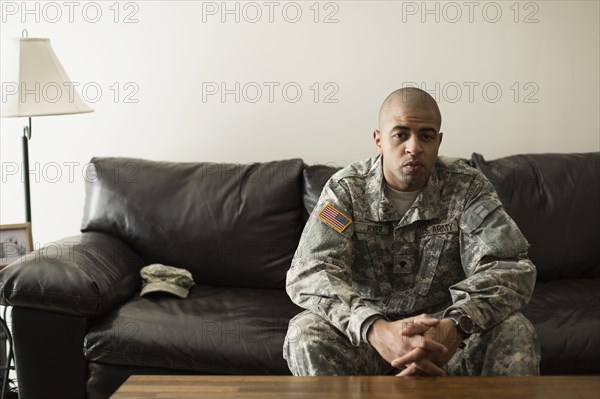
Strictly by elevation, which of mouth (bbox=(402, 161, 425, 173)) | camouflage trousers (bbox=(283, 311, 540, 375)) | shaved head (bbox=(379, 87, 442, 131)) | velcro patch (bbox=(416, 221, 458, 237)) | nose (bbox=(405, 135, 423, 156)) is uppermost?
shaved head (bbox=(379, 87, 442, 131))

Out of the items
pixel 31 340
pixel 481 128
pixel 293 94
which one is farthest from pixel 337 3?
pixel 31 340

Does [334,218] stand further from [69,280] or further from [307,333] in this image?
[69,280]

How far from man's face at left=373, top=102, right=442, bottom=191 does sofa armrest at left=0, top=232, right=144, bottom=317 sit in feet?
3.45

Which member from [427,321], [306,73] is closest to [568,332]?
[427,321]

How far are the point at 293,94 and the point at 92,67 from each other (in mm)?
890

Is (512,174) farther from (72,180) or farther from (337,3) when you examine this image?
(72,180)

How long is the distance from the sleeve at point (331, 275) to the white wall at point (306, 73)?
1.17 m

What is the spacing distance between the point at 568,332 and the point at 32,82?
201 cm

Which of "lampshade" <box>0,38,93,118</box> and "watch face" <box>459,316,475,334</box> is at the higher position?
"lampshade" <box>0,38,93,118</box>

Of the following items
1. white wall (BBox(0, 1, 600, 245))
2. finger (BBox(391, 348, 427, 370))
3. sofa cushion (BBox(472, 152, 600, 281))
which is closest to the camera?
finger (BBox(391, 348, 427, 370))

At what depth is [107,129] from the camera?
3516 mm

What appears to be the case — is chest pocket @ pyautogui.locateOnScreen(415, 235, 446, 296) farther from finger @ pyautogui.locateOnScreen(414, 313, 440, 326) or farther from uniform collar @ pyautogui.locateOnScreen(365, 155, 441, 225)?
finger @ pyautogui.locateOnScreen(414, 313, 440, 326)

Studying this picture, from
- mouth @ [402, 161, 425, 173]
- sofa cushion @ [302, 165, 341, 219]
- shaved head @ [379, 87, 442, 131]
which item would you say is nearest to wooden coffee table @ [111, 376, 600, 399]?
mouth @ [402, 161, 425, 173]

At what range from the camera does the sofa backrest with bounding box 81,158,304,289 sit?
3.03 meters
